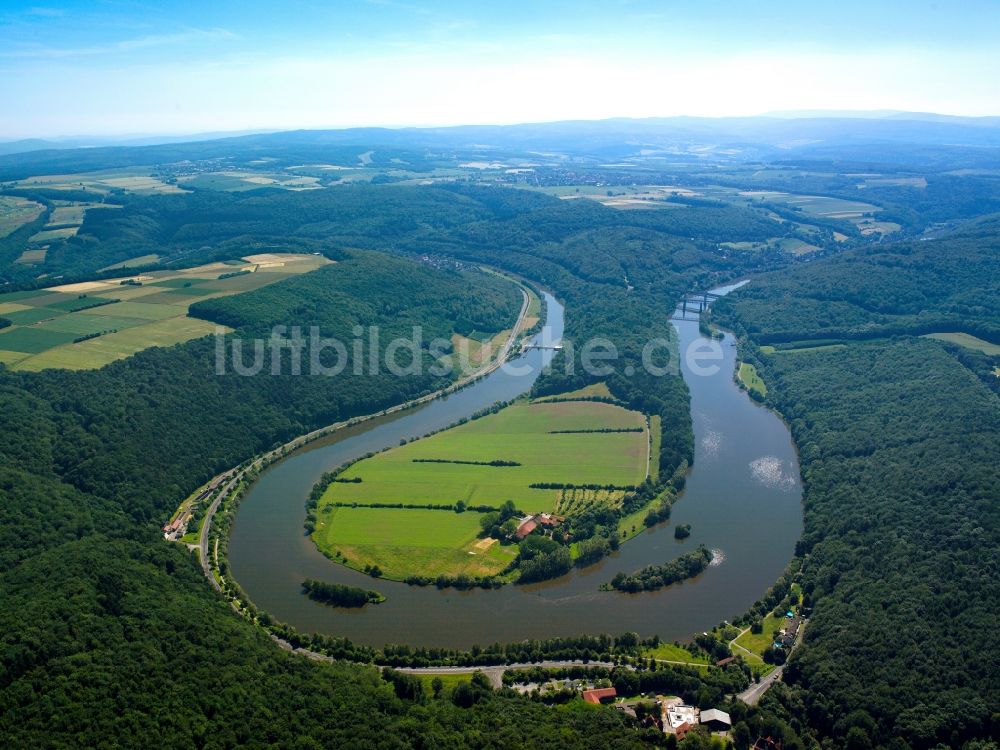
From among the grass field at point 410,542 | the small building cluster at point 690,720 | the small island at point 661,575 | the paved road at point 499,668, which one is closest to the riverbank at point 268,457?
the grass field at point 410,542

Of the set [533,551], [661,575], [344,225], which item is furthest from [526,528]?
[344,225]

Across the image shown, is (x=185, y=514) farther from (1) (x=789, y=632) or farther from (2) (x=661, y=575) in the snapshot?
(1) (x=789, y=632)

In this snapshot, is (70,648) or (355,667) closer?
(70,648)

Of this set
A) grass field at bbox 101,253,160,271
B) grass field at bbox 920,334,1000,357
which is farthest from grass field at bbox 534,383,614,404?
grass field at bbox 101,253,160,271

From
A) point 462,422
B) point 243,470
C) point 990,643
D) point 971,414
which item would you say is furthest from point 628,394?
point 990,643

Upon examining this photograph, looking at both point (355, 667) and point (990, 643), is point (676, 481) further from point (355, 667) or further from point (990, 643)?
point (355, 667)

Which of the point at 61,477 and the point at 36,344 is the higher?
the point at 36,344
